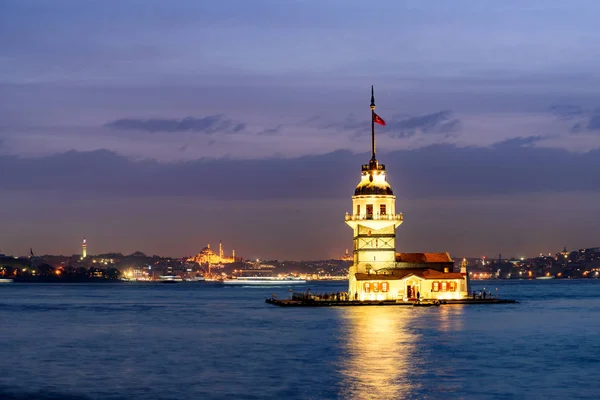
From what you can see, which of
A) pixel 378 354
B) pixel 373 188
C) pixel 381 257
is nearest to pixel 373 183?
pixel 373 188

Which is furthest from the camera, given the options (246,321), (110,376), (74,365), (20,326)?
(246,321)

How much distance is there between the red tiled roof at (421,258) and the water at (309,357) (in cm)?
1159

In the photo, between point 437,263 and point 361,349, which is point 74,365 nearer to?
point 361,349

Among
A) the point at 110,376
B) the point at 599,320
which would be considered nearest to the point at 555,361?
the point at 110,376

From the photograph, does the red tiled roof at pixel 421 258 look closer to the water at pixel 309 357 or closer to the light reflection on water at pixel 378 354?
the water at pixel 309 357

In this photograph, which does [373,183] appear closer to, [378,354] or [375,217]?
[375,217]

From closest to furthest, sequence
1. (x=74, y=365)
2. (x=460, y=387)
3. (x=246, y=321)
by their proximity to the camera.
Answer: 1. (x=460, y=387)
2. (x=74, y=365)
3. (x=246, y=321)

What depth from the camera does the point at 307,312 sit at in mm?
105875

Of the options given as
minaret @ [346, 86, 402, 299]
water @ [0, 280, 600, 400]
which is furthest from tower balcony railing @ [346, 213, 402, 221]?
water @ [0, 280, 600, 400]

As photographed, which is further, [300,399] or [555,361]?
[555,361]

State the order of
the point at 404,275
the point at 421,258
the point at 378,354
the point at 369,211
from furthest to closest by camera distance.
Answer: the point at 421,258 < the point at 369,211 < the point at 404,275 < the point at 378,354

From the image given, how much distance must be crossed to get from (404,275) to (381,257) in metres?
2.96

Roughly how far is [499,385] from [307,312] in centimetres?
5603

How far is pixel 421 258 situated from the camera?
368 feet
